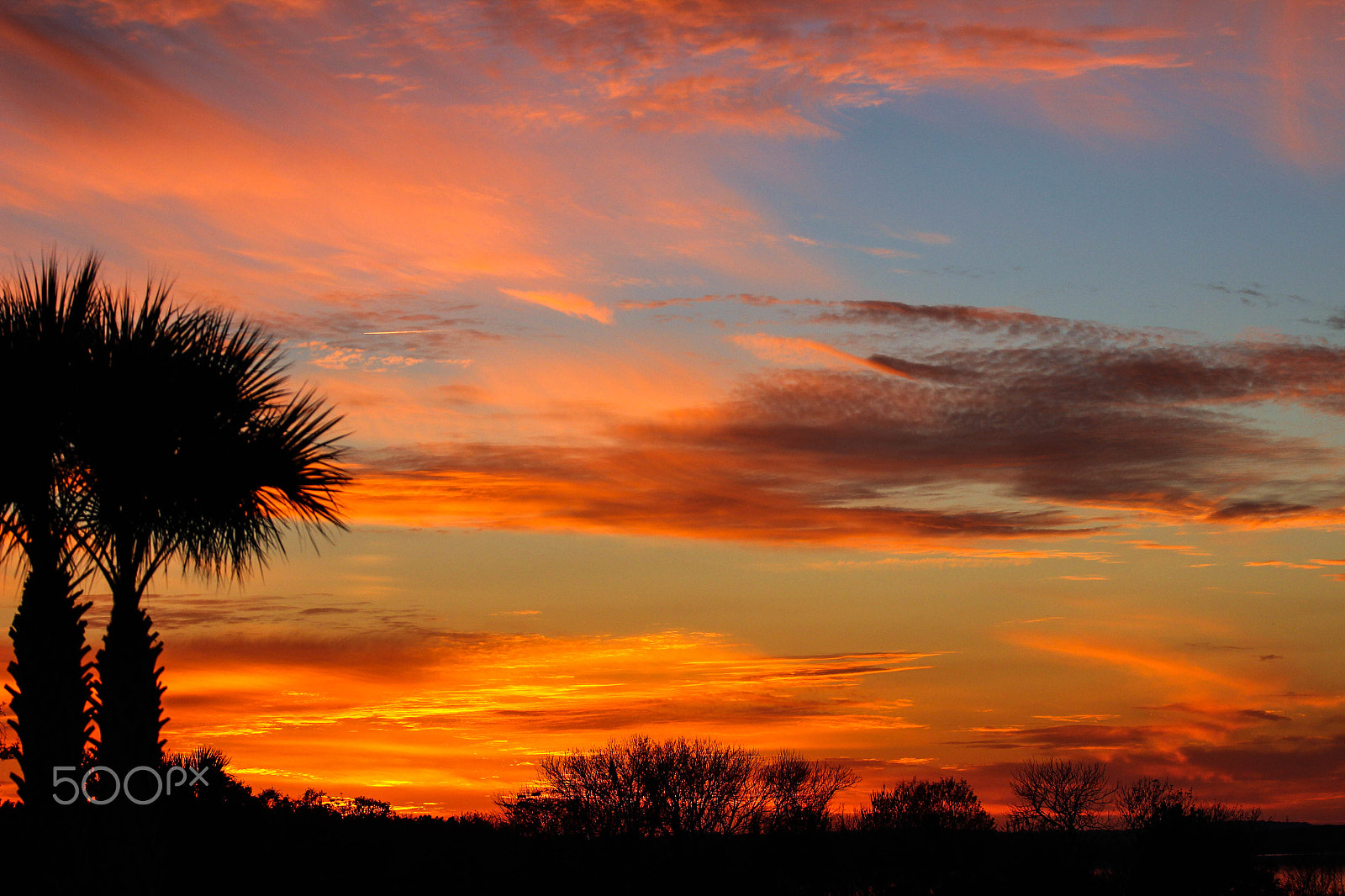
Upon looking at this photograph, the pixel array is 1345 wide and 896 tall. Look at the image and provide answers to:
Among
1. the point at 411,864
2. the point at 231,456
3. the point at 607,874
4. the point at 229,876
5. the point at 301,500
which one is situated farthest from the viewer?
the point at 607,874

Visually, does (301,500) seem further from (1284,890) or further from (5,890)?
(1284,890)

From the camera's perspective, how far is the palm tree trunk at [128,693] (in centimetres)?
1397

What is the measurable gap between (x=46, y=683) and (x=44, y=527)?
2014mm

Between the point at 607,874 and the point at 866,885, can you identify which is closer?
the point at 607,874

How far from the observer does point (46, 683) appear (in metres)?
13.6

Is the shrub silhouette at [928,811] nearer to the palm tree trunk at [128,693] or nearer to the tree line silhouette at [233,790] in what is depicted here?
the tree line silhouette at [233,790]

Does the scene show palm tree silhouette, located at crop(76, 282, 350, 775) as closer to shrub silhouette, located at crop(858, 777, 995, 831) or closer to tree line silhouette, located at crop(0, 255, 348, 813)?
tree line silhouette, located at crop(0, 255, 348, 813)

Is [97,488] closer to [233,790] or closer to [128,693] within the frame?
[128,693]

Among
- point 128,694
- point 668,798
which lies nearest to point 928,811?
point 668,798

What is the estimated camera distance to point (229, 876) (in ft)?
116

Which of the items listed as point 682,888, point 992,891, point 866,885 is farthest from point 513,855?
point 992,891

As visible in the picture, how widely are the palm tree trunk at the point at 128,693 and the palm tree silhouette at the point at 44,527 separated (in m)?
0.28

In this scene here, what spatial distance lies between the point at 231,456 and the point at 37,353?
270 cm

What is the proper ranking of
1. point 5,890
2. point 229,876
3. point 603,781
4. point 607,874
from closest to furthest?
point 5,890 → point 229,876 → point 607,874 → point 603,781
